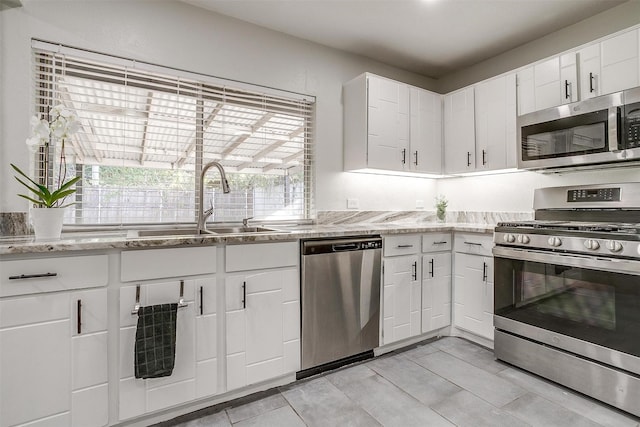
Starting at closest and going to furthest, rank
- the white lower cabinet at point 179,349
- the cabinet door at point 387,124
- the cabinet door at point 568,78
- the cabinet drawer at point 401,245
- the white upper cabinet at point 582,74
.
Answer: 1. the white lower cabinet at point 179,349
2. the white upper cabinet at point 582,74
3. the cabinet door at point 568,78
4. the cabinet drawer at point 401,245
5. the cabinet door at point 387,124

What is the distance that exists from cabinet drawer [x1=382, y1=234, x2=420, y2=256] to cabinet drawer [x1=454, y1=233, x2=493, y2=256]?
1.38ft

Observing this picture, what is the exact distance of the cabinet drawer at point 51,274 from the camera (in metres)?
1.38

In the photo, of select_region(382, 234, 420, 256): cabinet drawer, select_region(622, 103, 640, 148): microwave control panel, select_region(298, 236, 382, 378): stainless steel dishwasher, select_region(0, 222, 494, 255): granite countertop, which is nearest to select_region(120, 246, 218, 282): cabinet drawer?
select_region(0, 222, 494, 255): granite countertop

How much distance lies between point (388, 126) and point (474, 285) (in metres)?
1.53

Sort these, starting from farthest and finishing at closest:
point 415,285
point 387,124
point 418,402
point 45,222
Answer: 1. point 387,124
2. point 415,285
3. point 418,402
4. point 45,222


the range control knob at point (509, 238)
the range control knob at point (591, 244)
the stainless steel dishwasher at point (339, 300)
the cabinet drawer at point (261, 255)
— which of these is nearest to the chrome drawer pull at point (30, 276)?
the cabinet drawer at point (261, 255)

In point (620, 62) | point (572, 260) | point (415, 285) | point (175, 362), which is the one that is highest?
point (620, 62)

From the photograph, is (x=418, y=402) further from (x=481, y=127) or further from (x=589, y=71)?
A: (x=589, y=71)

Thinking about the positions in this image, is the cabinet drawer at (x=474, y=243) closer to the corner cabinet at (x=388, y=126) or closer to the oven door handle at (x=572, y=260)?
the oven door handle at (x=572, y=260)

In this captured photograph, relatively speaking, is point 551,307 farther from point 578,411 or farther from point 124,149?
point 124,149

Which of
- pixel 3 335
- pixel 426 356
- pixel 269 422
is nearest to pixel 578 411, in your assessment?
pixel 426 356

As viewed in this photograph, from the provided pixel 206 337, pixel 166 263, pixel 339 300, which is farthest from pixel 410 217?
pixel 166 263

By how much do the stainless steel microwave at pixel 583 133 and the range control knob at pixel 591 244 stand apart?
2.14ft

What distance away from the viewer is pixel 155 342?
1.60 meters
